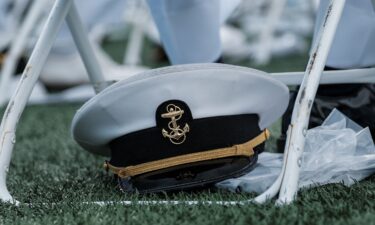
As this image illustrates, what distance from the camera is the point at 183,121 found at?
2.66 ft

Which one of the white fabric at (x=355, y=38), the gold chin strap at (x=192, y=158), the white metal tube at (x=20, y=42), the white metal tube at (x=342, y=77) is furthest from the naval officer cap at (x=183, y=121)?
the white metal tube at (x=20, y=42)

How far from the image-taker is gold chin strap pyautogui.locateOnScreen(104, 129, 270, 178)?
81cm

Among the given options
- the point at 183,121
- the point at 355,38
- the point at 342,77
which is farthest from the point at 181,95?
the point at 355,38

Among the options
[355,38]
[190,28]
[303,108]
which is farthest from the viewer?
[190,28]

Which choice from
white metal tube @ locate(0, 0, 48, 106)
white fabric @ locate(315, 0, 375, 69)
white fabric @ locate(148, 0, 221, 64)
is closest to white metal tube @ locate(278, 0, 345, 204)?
white fabric @ locate(315, 0, 375, 69)

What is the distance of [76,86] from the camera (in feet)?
8.06

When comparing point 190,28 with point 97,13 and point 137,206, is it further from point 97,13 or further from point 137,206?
point 97,13

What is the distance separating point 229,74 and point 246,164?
0.11m

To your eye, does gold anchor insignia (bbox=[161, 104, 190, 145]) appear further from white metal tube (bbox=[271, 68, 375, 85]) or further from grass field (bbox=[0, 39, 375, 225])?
white metal tube (bbox=[271, 68, 375, 85])

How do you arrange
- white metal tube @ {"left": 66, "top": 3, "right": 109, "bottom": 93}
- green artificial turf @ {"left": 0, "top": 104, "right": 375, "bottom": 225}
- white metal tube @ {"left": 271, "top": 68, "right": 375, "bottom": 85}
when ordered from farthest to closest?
white metal tube @ {"left": 66, "top": 3, "right": 109, "bottom": 93}, white metal tube @ {"left": 271, "top": 68, "right": 375, "bottom": 85}, green artificial turf @ {"left": 0, "top": 104, "right": 375, "bottom": 225}

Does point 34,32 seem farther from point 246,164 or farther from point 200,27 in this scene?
point 246,164

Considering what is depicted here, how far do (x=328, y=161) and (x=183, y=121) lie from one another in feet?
0.61

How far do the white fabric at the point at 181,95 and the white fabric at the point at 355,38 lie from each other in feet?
0.67

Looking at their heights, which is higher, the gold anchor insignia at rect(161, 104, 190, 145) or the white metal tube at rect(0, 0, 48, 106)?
the gold anchor insignia at rect(161, 104, 190, 145)
